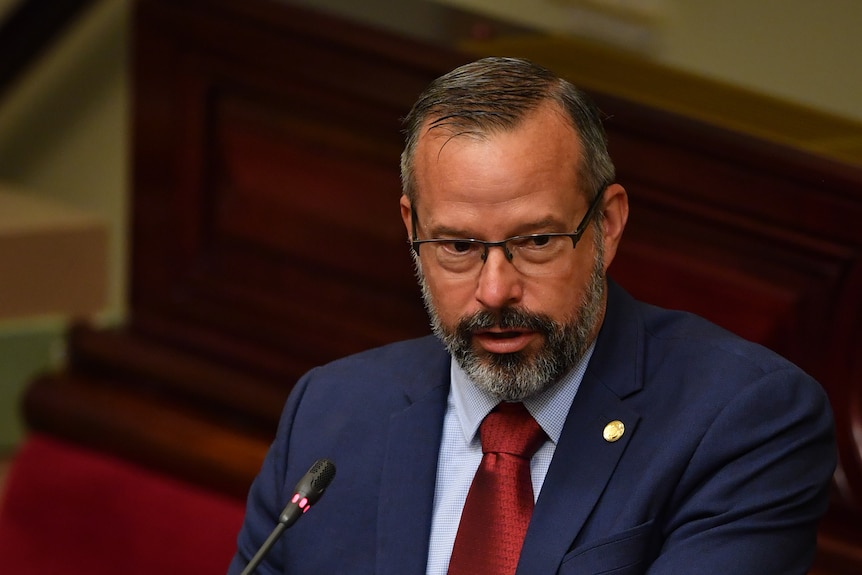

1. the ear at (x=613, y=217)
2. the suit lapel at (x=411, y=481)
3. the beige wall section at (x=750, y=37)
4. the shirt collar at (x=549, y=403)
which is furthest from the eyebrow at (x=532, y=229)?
the beige wall section at (x=750, y=37)

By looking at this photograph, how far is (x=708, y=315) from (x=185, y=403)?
4.44ft

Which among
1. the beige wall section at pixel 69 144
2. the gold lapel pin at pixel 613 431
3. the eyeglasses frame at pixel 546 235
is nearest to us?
the eyeglasses frame at pixel 546 235

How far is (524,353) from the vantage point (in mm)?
1883

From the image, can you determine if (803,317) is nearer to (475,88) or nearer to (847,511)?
(847,511)

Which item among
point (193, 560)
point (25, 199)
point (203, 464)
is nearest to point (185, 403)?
point (203, 464)

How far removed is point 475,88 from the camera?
1.86 meters

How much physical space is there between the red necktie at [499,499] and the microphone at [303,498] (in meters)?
0.25

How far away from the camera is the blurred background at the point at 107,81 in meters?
3.30

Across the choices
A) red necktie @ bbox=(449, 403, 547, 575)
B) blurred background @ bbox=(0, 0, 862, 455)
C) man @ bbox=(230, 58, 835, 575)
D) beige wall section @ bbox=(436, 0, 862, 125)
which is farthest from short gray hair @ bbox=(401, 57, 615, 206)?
beige wall section @ bbox=(436, 0, 862, 125)

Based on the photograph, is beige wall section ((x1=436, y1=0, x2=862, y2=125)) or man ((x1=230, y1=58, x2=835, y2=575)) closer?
man ((x1=230, y1=58, x2=835, y2=575))

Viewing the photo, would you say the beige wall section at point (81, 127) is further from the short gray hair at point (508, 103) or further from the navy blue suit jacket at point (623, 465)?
the short gray hair at point (508, 103)

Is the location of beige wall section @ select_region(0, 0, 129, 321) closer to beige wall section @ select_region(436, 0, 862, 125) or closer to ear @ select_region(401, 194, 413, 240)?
beige wall section @ select_region(436, 0, 862, 125)

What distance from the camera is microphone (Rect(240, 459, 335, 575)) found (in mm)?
1723

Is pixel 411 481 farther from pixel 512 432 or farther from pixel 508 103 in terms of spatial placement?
Answer: pixel 508 103
